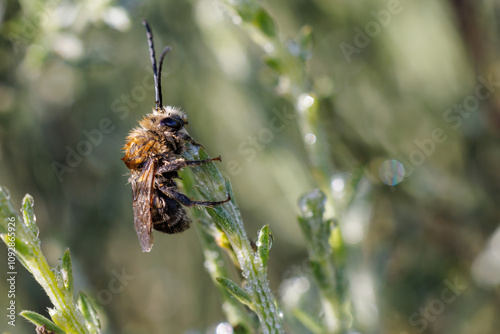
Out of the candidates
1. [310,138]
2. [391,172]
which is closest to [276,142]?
[391,172]

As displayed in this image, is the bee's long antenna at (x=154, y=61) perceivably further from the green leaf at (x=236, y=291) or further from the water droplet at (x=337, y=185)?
the green leaf at (x=236, y=291)

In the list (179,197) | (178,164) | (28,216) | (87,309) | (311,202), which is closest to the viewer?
(28,216)

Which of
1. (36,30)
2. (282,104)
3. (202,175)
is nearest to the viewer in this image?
(202,175)

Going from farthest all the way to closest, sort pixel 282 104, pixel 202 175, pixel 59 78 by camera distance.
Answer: pixel 282 104, pixel 59 78, pixel 202 175

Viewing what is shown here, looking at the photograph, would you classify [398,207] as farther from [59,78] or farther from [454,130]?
[59,78]

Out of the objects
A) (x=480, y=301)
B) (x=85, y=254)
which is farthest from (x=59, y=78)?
(x=480, y=301)

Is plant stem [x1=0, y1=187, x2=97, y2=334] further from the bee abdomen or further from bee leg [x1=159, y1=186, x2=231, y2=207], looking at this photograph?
the bee abdomen

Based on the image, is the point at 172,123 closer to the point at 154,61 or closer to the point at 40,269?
the point at 154,61
